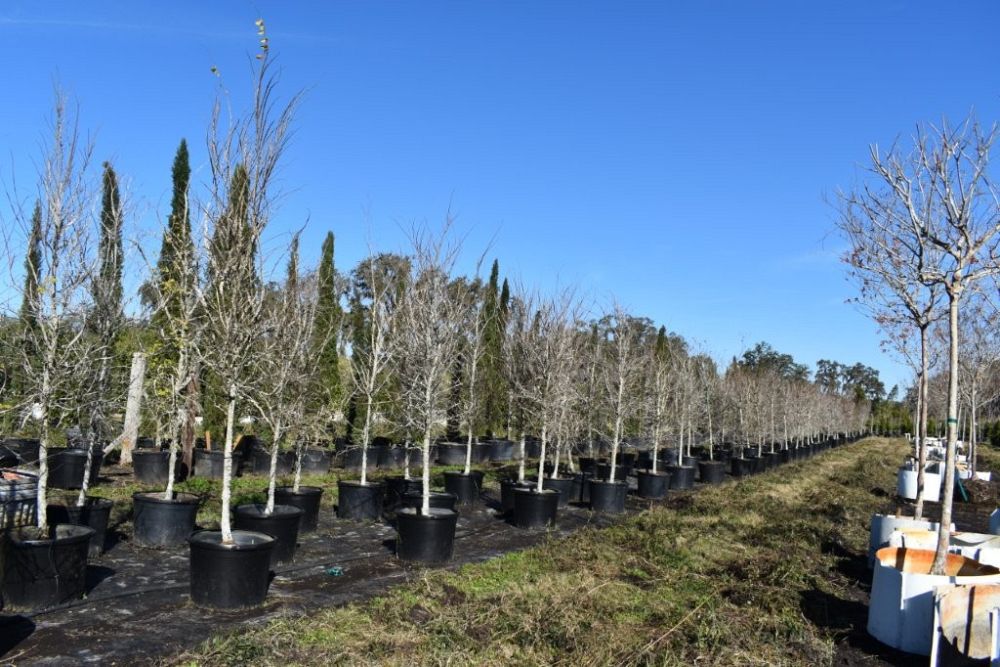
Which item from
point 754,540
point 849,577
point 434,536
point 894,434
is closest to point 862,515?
point 754,540

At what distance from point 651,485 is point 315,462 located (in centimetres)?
631

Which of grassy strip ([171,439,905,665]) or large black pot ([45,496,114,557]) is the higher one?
large black pot ([45,496,114,557])

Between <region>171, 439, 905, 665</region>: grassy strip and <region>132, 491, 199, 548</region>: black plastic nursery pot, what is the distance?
254 centimetres

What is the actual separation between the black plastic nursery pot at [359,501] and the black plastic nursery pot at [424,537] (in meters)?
2.03

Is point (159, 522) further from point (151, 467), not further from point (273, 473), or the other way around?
point (151, 467)

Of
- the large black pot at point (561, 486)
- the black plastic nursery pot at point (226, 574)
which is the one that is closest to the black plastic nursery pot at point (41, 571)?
the black plastic nursery pot at point (226, 574)

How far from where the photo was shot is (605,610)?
5.58 m

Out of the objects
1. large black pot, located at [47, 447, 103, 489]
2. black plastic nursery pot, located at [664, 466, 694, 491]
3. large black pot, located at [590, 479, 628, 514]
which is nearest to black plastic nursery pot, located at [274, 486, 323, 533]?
large black pot, located at [47, 447, 103, 489]

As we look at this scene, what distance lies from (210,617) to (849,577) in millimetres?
6047

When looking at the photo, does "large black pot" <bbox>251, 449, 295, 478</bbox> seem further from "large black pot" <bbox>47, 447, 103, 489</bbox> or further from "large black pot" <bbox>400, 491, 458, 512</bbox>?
"large black pot" <bbox>400, 491, 458, 512</bbox>

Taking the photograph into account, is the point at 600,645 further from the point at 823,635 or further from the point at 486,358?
the point at 486,358

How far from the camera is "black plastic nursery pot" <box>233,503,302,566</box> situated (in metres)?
6.66

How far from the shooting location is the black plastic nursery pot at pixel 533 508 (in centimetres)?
947

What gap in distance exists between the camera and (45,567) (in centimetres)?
500
